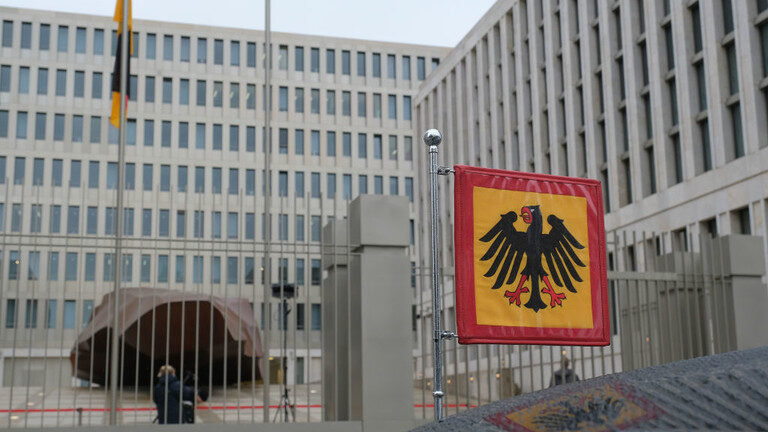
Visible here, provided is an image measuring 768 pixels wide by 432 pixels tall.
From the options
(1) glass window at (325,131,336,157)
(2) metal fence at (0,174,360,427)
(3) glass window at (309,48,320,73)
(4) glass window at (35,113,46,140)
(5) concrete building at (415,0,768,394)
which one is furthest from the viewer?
(3) glass window at (309,48,320,73)

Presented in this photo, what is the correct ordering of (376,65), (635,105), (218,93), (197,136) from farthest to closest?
(376,65) → (218,93) → (197,136) → (635,105)

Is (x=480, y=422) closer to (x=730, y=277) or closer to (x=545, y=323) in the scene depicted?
(x=545, y=323)

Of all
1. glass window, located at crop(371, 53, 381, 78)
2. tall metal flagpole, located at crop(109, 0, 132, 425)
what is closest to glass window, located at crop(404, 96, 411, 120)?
glass window, located at crop(371, 53, 381, 78)

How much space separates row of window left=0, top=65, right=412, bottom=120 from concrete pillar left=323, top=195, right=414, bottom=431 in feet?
165

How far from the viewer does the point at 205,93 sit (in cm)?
6231

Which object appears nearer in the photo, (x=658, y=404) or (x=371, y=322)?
(x=658, y=404)

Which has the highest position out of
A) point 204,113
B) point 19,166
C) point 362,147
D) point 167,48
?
point 167,48

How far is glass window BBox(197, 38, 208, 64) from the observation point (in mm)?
62688

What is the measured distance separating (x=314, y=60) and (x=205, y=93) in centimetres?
803

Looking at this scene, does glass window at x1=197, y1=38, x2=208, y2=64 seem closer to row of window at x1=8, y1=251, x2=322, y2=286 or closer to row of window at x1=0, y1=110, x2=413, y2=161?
row of window at x1=0, y1=110, x2=413, y2=161

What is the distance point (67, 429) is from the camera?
8.61 meters

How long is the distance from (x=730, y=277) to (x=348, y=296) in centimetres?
526

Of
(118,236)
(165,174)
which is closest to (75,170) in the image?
(165,174)

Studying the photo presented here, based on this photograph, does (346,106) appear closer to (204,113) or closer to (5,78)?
(204,113)
